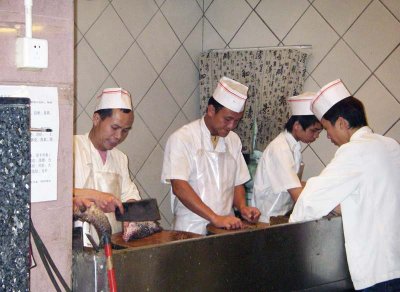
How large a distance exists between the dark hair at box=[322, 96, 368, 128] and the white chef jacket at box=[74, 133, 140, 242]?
104cm

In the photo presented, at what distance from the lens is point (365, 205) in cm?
224

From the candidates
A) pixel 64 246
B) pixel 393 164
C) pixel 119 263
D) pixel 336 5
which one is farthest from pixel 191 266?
pixel 336 5

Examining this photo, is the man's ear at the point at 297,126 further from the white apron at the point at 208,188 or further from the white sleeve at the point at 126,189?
the white sleeve at the point at 126,189

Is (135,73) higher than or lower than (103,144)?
higher

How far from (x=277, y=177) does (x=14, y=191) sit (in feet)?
6.96

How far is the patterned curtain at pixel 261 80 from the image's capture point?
3.56 meters

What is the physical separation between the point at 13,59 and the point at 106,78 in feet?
6.90

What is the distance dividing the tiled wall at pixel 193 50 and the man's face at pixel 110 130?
65cm

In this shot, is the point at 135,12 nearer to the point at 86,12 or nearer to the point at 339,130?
the point at 86,12

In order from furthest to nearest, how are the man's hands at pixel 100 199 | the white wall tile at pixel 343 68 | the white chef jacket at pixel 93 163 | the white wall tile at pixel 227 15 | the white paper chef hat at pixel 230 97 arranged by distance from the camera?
the white wall tile at pixel 227 15 → the white wall tile at pixel 343 68 → the white paper chef hat at pixel 230 97 → the white chef jacket at pixel 93 163 → the man's hands at pixel 100 199

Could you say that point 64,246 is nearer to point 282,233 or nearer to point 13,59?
point 13,59

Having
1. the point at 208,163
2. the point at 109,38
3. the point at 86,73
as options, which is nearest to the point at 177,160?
the point at 208,163

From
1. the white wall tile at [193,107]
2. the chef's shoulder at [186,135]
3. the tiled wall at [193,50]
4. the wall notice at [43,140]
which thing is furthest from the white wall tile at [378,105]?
the wall notice at [43,140]

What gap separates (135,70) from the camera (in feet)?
11.8
